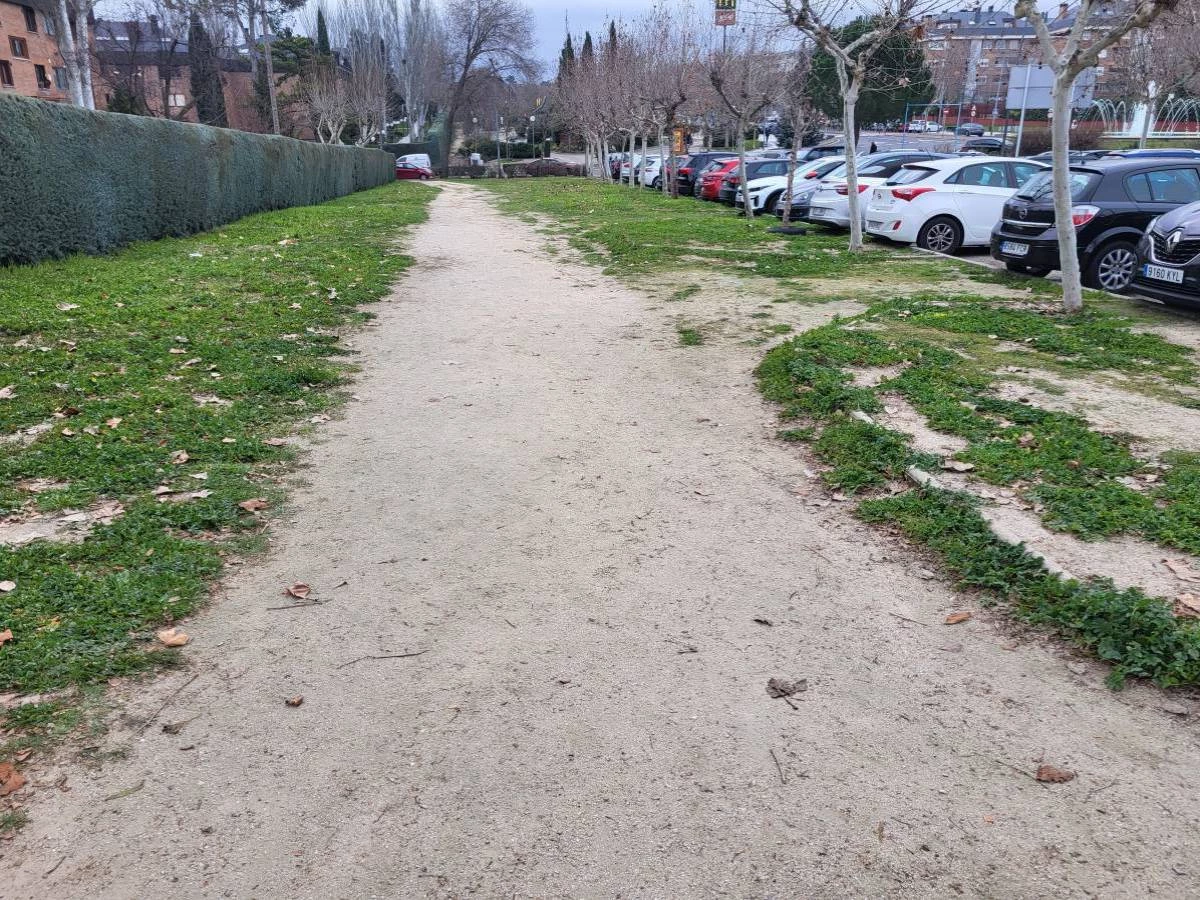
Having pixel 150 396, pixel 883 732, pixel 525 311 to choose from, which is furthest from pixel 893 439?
pixel 525 311

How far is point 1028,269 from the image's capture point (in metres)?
11.7

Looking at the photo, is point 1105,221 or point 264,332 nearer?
point 264,332

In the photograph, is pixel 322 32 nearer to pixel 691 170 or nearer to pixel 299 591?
pixel 691 170

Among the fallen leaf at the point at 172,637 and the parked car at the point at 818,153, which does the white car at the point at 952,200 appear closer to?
the parked car at the point at 818,153

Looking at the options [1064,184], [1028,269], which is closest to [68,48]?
[1028,269]

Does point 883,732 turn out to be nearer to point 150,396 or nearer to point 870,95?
point 150,396

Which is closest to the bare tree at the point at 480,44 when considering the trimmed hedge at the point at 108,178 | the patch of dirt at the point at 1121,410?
the trimmed hedge at the point at 108,178

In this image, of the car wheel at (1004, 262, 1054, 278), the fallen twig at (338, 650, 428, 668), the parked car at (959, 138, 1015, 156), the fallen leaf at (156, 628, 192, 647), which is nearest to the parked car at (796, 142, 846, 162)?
the parked car at (959, 138, 1015, 156)

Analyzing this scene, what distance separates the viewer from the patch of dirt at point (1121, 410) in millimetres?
5266

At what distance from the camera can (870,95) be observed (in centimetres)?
5653

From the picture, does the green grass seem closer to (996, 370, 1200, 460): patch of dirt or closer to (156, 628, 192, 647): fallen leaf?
(156, 628, 192, 647): fallen leaf

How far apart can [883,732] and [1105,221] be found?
31.4ft

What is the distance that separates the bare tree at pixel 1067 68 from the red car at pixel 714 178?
765 inches

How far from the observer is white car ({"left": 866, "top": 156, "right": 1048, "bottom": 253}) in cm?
1441
